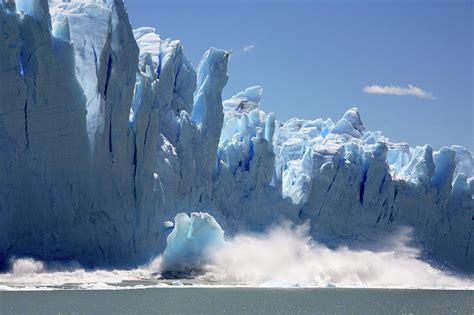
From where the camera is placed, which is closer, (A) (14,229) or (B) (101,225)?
(A) (14,229)

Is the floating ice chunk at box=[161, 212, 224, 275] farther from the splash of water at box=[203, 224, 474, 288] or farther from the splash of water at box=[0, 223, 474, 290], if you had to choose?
the splash of water at box=[203, 224, 474, 288]

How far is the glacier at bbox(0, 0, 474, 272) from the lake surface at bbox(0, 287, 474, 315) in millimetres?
3705

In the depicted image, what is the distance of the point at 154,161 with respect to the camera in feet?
120

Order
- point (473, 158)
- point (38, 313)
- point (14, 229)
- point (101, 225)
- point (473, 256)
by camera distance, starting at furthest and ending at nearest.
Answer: point (473, 158) < point (473, 256) < point (101, 225) < point (14, 229) < point (38, 313)

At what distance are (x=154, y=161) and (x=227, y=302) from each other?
8.45 m

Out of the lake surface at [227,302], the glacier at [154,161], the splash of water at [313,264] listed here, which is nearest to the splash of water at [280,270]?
the splash of water at [313,264]

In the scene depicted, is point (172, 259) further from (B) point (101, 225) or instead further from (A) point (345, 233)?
(A) point (345, 233)

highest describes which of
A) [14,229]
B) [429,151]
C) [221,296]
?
[429,151]

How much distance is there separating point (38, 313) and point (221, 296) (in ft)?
32.9

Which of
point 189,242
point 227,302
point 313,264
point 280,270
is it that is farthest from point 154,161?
point 313,264

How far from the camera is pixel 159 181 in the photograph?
1467 inches

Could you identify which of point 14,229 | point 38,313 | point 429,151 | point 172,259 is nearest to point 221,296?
point 172,259

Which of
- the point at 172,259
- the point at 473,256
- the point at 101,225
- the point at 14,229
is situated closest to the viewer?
the point at 14,229

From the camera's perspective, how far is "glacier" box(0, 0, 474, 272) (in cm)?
3228
